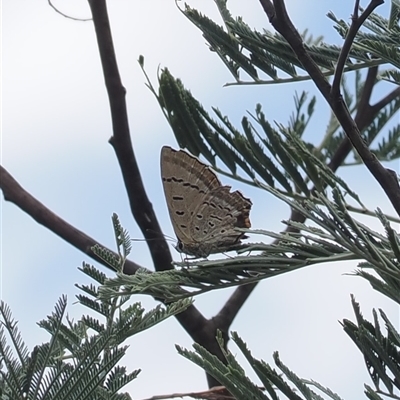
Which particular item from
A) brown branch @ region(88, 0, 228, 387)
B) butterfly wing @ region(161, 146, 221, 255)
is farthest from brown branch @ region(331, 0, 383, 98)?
brown branch @ region(88, 0, 228, 387)

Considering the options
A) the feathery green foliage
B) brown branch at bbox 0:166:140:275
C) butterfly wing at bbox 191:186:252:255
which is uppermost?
brown branch at bbox 0:166:140:275

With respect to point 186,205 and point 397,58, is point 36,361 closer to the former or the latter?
point 397,58

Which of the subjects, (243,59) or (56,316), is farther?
(243,59)

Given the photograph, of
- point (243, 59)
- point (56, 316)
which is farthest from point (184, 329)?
point (56, 316)

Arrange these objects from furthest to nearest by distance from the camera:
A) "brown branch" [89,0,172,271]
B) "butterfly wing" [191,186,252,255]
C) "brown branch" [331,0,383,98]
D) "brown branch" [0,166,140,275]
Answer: "brown branch" [0,166,140,275]
"brown branch" [89,0,172,271]
"butterfly wing" [191,186,252,255]
"brown branch" [331,0,383,98]

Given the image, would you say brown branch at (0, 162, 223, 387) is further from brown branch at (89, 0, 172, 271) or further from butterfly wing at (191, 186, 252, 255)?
butterfly wing at (191, 186, 252, 255)

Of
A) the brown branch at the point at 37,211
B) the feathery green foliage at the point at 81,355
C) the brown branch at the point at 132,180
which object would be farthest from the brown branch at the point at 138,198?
the feathery green foliage at the point at 81,355

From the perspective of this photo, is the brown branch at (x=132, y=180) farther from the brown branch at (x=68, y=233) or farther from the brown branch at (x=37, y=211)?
the brown branch at (x=37, y=211)

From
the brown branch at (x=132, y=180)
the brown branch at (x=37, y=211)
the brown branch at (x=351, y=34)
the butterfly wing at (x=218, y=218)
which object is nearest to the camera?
the brown branch at (x=351, y=34)

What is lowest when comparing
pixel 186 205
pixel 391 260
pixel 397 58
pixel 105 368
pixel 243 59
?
pixel 105 368
